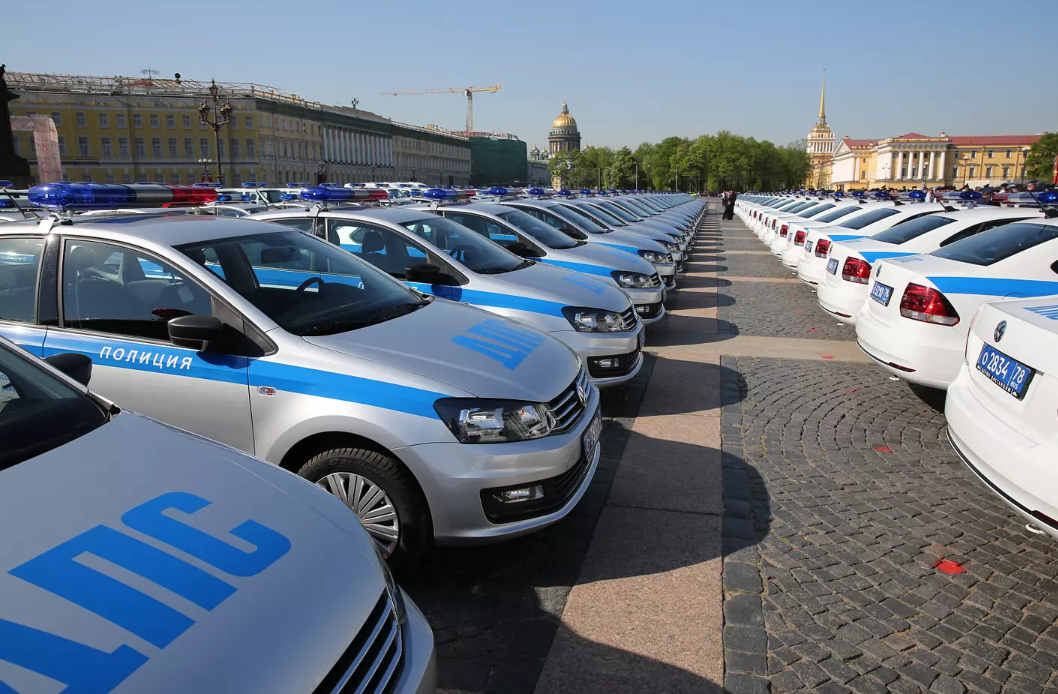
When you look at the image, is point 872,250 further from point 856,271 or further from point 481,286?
point 481,286

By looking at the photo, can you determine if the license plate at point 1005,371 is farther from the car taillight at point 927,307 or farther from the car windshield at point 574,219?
the car windshield at point 574,219

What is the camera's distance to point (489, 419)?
3420 mm

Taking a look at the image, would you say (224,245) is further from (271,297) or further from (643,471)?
(643,471)

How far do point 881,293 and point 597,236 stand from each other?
6.02 m

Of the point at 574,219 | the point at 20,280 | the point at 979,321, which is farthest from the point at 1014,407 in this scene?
the point at 574,219

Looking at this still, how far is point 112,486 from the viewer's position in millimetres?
2043

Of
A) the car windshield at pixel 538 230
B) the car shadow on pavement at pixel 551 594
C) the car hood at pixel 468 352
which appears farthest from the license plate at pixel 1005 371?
the car windshield at pixel 538 230

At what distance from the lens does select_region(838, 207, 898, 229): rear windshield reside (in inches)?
516

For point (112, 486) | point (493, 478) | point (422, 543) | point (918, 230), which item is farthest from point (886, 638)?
point (918, 230)

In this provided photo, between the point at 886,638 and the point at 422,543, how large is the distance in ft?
6.60

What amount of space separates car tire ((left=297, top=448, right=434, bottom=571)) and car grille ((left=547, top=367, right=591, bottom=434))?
2.40ft

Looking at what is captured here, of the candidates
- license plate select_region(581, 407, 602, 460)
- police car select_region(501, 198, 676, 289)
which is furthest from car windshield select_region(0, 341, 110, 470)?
police car select_region(501, 198, 676, 289)

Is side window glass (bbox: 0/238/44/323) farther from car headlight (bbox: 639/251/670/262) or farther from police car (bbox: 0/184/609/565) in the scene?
car headlight (bbox: 639/251/670/262)

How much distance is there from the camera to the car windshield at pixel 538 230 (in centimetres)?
938
